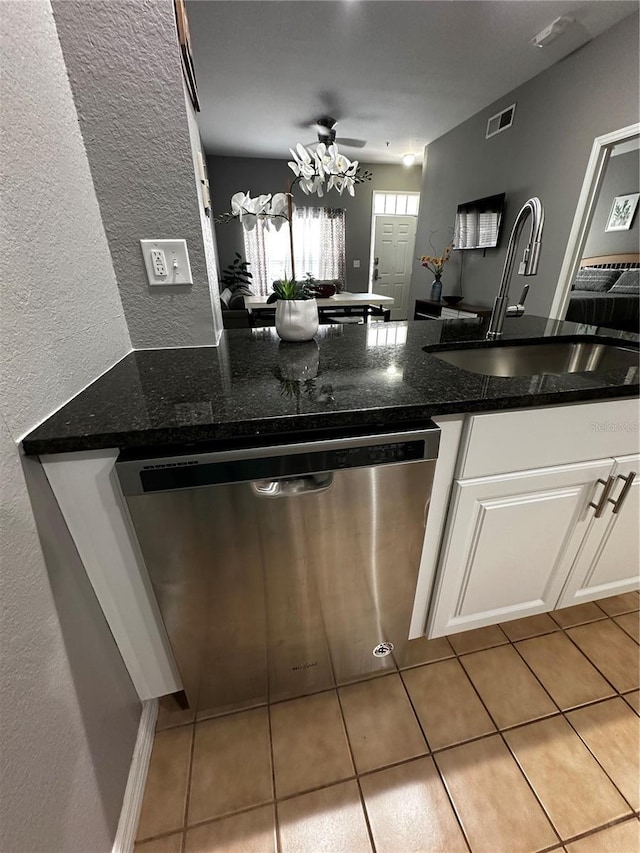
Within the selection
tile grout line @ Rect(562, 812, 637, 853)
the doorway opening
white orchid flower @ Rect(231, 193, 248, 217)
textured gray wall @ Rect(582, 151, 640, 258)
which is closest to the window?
the doorway opening

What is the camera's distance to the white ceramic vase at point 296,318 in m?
1.22

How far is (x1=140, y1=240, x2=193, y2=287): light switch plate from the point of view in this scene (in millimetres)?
1025

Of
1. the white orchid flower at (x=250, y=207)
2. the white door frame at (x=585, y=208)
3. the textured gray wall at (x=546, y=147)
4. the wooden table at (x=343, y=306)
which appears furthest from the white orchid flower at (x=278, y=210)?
the textured gray wall at (x=546, y=147)

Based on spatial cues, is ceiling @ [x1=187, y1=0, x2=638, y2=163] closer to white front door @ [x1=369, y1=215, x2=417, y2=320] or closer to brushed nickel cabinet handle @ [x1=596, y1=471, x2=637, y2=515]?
white front door @ [x1=369, y1=215, x2=417, y2=320]

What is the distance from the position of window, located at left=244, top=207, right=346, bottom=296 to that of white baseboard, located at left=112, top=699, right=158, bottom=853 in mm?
5921

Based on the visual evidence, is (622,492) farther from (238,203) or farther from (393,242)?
(393,242)

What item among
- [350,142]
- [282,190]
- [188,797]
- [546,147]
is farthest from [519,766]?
[282,190]

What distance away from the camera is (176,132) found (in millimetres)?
926

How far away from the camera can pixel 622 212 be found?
393 centimetres

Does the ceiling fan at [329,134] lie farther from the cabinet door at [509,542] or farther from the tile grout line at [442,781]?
the tile grout line at [442,781]

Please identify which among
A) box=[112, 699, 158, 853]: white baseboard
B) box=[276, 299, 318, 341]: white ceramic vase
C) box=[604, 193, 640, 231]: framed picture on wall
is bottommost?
box=[112, 699, 158, 853]: white baseboard

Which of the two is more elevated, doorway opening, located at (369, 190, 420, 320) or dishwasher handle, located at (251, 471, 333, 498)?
doorway opening, located at (369, 190, 420, 320)

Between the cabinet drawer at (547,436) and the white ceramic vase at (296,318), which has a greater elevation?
the white ceramic vase at (296,318)

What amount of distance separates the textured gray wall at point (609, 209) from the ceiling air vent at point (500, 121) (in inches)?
48.6
